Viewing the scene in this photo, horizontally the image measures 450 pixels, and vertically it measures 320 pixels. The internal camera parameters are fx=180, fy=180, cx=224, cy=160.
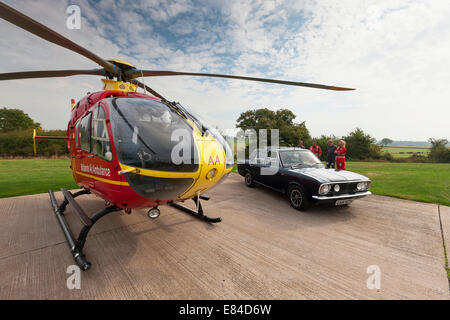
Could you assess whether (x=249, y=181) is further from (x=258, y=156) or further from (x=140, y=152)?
(x=140, y=152)

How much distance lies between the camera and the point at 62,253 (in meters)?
→ 2.82

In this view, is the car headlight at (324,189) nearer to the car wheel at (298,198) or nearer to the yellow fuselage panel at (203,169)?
the car wheel at (298,198)

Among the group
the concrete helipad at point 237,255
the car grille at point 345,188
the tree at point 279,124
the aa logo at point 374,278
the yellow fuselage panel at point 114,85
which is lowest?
the aa logo at point 374,278

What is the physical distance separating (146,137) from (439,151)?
3776 cm

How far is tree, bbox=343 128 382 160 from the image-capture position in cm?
2395

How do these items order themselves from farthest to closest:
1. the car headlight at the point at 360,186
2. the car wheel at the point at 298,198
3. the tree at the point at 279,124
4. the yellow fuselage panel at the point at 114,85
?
1. the tree at the point at 279,124
2. the car wheel at the point at 298,198
3. the car headlight at the point at 360,186
4. the yellow fuselage panel at the point at 114,85

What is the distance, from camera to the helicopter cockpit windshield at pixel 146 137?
2209mm

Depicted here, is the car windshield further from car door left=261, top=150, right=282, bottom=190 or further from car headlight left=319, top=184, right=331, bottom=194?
car headlight left=319, top=184, right=331, bottom=194

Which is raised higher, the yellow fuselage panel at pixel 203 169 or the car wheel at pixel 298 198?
the yellow fuselage panel at pixel 203 169

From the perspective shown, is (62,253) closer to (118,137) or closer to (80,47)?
(118,137)

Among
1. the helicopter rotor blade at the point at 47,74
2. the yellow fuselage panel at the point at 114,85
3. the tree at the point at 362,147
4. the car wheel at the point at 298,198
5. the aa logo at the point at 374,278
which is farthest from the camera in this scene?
the tree at the point at 362,147

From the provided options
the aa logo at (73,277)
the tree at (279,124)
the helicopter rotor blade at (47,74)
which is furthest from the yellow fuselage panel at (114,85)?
the tree at (279,124)

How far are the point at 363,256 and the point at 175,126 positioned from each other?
3434 mm

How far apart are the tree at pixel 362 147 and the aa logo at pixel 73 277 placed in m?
28.6
